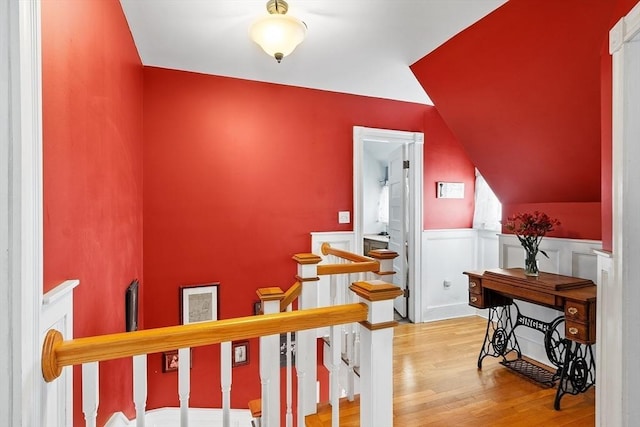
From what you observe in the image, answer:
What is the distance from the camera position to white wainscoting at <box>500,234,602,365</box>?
99.0 inches

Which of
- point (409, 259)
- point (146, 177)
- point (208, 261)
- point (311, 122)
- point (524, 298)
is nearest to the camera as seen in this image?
point (524, 298)

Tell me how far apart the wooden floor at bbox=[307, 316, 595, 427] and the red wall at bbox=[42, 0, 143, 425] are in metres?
1.32

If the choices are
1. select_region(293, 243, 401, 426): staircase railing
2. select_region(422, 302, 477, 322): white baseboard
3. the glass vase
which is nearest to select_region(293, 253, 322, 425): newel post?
select_region(293, 243, 401, 426): staircase railing

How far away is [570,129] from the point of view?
2.22 m

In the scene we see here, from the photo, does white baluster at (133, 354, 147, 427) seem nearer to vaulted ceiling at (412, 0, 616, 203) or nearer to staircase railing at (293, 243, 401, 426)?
staircase railing at (293, 243, 401, 426)

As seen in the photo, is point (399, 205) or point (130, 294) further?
point (399, 205)

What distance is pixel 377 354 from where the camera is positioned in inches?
47.8

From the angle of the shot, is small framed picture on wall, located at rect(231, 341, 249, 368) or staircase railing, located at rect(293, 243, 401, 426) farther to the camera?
small framed picture on wall, located at rect(231, 341, 249, 368)

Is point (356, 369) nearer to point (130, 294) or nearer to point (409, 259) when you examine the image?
point (130, 294)

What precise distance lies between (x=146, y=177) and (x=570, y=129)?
10.8 ft

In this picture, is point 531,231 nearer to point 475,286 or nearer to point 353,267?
point 475,286

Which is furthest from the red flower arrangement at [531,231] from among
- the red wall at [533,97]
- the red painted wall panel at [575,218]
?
the red wall at [533,97]

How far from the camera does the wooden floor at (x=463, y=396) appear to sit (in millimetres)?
2041

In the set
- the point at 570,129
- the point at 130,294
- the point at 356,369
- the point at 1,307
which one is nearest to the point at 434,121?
the point at 570,129
